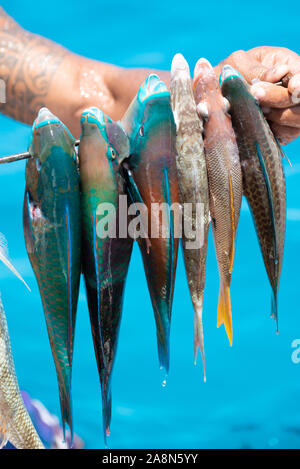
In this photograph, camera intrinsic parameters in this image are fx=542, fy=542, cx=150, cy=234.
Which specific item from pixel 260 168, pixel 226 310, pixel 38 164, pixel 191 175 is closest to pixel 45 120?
pixel 38 164

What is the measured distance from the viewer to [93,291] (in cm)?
148

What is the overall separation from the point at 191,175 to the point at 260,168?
24 centimetres

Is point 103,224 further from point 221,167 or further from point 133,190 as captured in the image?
point 221,167

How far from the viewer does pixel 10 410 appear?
1.53 meters

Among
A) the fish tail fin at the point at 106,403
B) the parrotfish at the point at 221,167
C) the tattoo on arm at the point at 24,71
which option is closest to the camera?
the fish tail fin at the point at 106,403

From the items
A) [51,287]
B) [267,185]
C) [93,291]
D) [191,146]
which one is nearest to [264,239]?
[267,185]

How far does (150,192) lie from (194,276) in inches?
13.0

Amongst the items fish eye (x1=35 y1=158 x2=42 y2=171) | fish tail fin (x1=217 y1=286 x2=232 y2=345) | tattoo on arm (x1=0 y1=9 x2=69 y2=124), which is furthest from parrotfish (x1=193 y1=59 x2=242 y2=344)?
tattoo on arm (x1=0 y1=9 x2=69 y2=124)

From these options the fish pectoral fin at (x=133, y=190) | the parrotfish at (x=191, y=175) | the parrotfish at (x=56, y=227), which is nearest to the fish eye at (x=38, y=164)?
the parrotfish at (x=56, y=227)

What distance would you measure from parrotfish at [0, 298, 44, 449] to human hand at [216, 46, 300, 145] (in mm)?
1046

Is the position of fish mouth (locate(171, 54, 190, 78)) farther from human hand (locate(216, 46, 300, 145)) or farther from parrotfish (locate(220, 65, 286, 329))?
human hand (locate(216, 46, 300, 145))

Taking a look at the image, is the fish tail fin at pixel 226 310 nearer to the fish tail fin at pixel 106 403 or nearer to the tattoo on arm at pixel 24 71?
the fish tail fin at pixel 106 403

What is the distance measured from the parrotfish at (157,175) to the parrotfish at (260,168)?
0.88ft

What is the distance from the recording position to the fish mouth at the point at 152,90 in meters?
1.44
